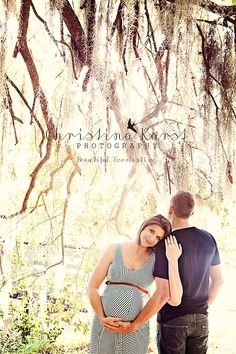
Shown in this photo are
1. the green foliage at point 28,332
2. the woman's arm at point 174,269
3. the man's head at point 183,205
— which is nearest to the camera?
the woman's arm at point 174,269

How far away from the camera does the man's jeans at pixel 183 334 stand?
207 centimetres

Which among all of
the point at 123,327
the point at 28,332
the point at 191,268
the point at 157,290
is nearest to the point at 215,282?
the point at 191,268

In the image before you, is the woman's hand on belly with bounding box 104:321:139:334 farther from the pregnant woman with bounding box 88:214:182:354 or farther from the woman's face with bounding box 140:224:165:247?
the woman's face with bounding box 140:224:165:247

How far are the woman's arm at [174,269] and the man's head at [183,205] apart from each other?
11cm

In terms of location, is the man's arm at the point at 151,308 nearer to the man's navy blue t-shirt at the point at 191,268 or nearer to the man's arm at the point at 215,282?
the man's navy blue t-shirt at the point at 191,268

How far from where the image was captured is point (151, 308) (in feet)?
6.68

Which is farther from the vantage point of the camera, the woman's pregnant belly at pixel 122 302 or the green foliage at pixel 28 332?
the green foliage at pixel 28 332

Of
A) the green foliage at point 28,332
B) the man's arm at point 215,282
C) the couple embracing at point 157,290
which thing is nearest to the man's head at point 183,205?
the couple embracing at point 157,290

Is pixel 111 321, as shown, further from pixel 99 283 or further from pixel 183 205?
pixel 183 205

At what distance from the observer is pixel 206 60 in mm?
2463

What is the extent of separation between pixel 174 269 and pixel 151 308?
16 cm

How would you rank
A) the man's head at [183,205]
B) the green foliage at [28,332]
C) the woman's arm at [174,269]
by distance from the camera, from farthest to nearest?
the green foliage at [28,332] < the man's head at [183,205] < the woman's arm at [174,269]

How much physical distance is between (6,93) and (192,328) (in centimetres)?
114

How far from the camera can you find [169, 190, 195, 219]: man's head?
2.16m
